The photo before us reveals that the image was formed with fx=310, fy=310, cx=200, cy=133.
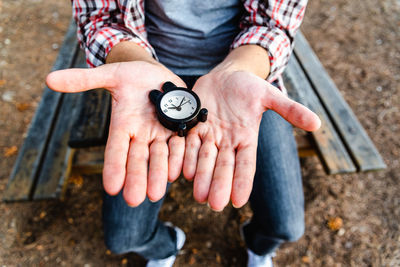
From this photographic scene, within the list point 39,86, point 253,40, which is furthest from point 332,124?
point 39,86

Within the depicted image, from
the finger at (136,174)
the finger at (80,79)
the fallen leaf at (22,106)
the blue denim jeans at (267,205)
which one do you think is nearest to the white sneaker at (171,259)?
the blue denim jeans at (267,205)

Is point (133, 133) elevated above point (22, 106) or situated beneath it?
elevated above

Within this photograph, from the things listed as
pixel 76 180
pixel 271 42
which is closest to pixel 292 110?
pixel 271 42

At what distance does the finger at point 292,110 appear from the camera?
145 centimetres

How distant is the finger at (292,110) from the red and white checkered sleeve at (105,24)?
0.92 m

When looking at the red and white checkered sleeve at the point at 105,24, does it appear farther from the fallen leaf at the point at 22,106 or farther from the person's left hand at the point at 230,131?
the fallen leaf at the point at 22,106

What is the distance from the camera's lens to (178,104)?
70.2 inches

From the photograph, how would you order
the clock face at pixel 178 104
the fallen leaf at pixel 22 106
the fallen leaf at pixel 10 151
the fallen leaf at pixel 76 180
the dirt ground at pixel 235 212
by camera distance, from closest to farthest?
the clock face at pixel 178 104 < the dirt ground at pixel 235 212 < the fallen leaf at pixel 76 180 < the fallen leaf at pixel 10 151 < the fallen leaf at pixel 22 106

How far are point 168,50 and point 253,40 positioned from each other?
0.62 metres

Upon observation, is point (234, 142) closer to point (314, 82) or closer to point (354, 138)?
point (354, 138)

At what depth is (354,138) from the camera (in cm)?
249

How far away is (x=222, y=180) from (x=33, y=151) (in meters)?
1.83

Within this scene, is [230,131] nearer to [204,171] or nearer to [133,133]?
[204,171]

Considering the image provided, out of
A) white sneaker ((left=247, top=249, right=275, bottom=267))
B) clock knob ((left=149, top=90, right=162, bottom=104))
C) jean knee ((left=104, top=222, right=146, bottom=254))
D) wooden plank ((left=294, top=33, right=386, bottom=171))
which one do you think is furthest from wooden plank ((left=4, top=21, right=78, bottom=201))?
wooden plank ((left=294, top=33, right=386, bottom=171))
